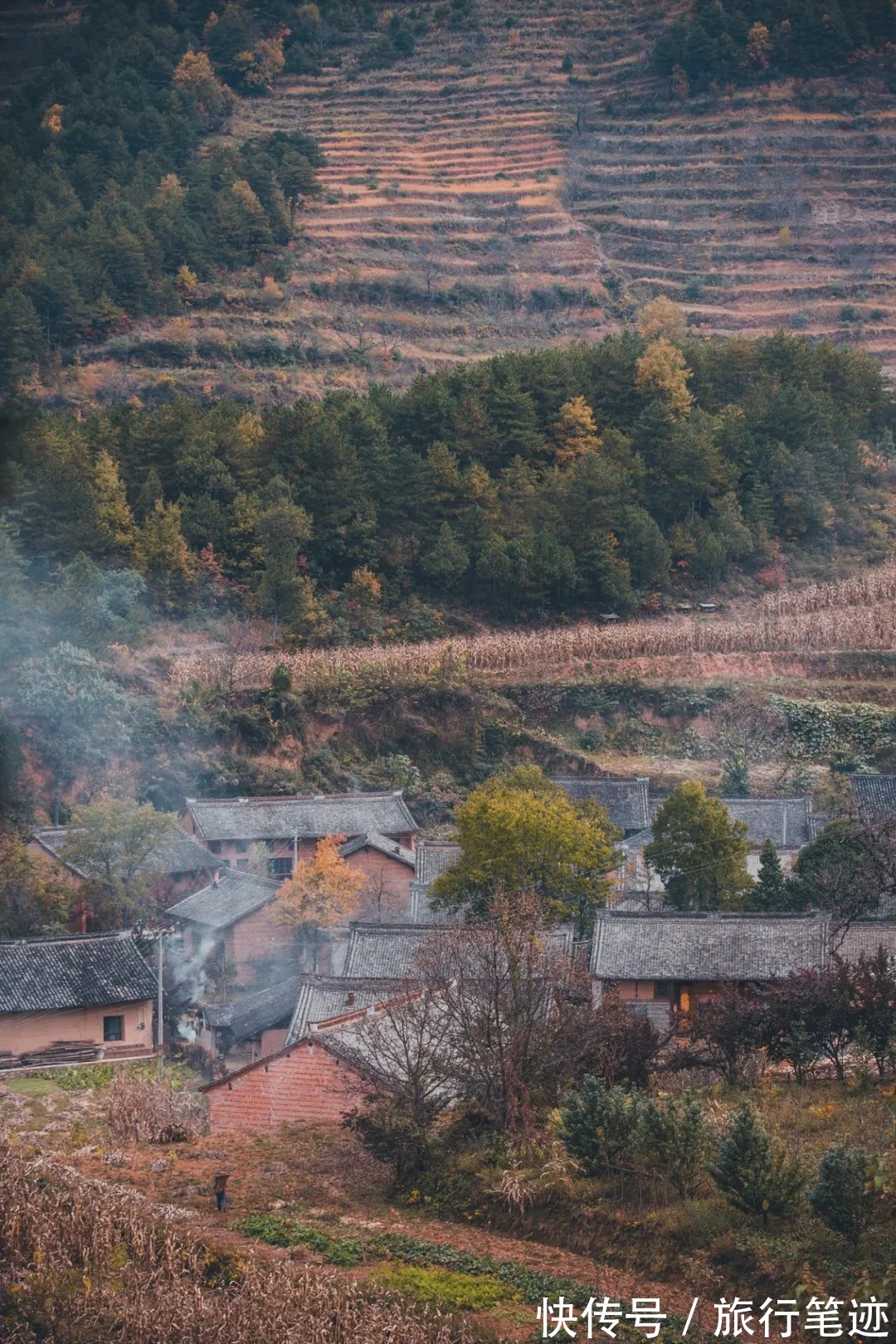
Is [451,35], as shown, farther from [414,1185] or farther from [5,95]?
[414,1185]

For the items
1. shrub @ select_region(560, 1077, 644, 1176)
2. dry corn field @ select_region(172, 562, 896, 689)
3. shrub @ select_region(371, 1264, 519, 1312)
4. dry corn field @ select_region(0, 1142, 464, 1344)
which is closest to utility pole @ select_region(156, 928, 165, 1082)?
dry corn field @ select_region(0, 1142, 464, 1344)

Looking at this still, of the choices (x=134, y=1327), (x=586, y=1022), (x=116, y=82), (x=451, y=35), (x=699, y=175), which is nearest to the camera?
(x=134, y=1327)

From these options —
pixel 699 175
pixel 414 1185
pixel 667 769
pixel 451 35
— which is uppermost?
pixel 451 35

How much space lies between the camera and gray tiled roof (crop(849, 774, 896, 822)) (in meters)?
41.9

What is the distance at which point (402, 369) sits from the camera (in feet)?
251

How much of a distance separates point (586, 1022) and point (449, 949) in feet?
7.07

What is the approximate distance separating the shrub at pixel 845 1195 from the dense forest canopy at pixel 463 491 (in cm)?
3193

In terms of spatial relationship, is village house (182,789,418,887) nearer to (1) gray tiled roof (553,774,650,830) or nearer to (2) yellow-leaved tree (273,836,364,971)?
(2) yellow-leaved tree (273,836,364,971)

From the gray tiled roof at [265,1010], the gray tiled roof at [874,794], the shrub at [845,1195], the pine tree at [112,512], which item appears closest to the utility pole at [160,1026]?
the gray tiled roof at [265,1010]

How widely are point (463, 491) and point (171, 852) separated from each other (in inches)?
664

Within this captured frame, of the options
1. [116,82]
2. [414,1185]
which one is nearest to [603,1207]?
[414,1185]

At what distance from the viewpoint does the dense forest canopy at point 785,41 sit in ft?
324

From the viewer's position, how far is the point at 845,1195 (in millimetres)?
18297

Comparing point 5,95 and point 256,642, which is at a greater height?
point 5,95
